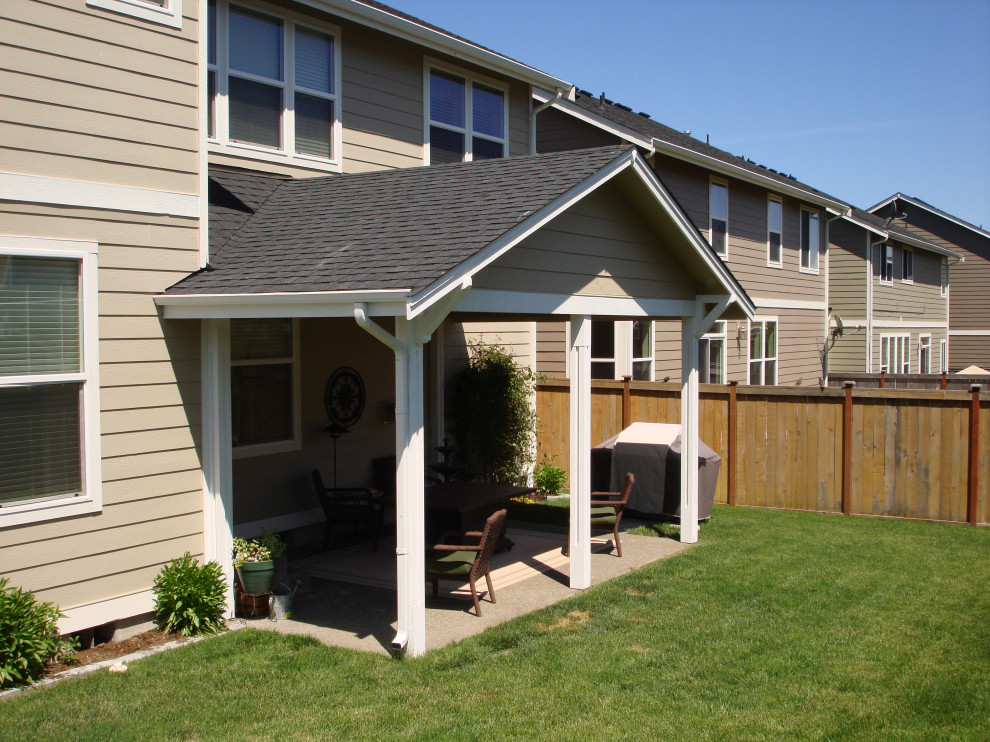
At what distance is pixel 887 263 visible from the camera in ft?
95.8

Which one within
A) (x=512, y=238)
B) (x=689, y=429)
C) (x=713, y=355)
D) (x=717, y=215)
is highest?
(x=717, y=215)

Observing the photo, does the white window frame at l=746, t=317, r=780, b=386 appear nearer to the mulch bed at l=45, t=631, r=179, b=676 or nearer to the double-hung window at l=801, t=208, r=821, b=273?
the double-hung window at l=801, t=208, r=821, b=273

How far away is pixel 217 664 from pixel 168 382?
7.22ft

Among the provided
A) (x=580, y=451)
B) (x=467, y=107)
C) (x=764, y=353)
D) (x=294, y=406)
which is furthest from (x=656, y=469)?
(x=764, y=353)

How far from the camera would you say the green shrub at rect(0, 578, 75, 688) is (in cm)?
570

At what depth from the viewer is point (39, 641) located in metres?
5.90

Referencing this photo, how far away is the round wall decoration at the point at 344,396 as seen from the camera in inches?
412

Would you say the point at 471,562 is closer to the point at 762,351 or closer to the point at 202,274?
the point at 202,274

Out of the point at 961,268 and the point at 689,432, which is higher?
the point at 961,268

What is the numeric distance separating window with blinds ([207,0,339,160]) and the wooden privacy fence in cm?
638

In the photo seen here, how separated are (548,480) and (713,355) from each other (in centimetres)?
737

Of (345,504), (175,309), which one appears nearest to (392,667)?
(175,309)

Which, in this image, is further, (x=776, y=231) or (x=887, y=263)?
(x=887, y=263)

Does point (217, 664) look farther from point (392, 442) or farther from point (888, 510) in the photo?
point (888, 510)
